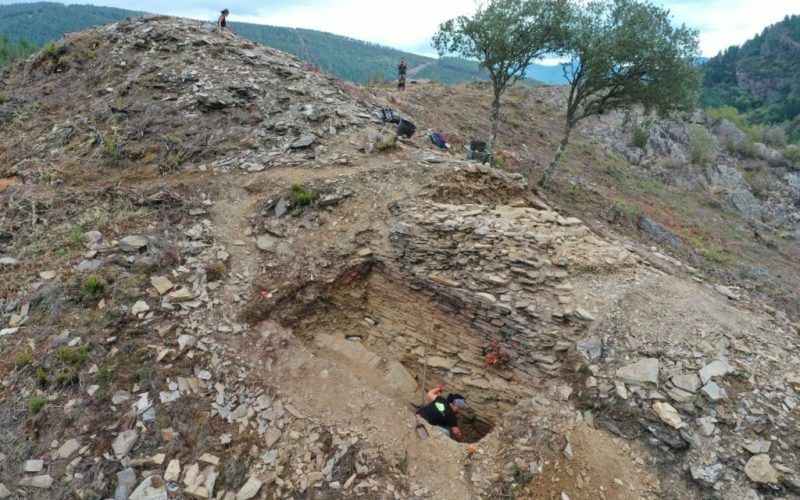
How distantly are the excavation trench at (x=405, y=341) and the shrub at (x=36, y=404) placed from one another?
3.83m

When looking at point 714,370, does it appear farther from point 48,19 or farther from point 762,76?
point 48,19

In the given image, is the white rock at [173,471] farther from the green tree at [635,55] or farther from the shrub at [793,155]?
the shrub at [793,155]

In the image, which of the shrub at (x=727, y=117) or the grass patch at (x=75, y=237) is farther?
the shrub at (x=727, y=117)

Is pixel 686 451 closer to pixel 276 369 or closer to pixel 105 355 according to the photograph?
pixel 276 369

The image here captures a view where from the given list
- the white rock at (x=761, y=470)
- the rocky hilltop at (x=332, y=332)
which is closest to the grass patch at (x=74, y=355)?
the rocky hilltop at (x=332, y=332)

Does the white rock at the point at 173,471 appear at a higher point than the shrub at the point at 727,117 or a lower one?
lower

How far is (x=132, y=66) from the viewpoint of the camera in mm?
14703

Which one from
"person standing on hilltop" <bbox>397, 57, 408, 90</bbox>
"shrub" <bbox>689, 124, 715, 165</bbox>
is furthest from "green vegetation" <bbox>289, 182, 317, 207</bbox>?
"shrub" <bbox>689, 124, 715, 165</bbox>

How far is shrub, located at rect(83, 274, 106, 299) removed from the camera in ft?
26.0

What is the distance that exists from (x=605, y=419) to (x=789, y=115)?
96501mm

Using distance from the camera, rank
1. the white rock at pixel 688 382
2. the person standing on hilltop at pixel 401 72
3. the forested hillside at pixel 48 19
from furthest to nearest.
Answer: the forested hillside at pixel 48 19, the person standing on hilltop at pixel 401 72, the white rock at pixel 688 382

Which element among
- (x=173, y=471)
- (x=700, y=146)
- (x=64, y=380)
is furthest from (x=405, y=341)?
(x=700, y=146)

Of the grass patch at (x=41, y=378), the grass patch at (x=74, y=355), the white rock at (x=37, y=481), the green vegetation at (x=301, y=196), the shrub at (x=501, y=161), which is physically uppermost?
the shrub at (x=501, y=161)

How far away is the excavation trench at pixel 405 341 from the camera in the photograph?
329 inches
